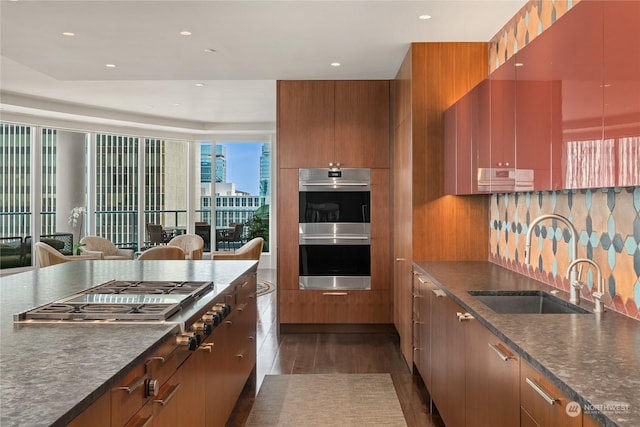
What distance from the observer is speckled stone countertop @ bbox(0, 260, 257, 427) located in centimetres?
111

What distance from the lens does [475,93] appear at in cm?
313

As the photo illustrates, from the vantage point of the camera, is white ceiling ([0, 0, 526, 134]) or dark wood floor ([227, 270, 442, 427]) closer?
white ceiling ([0, 0, 526, 134])

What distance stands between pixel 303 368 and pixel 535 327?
2.67m

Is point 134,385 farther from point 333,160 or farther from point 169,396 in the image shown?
point 333,160

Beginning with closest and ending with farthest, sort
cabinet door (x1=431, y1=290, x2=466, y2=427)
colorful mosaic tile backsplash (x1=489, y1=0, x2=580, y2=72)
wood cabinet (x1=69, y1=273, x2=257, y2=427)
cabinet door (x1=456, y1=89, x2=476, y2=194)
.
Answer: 1. wood cabinet (x1=69, y1=273, x2=257, y2=427)
2. cabinet door (x1=431, y1=290, x2=466, y2=427)
3. colorful mosaic tile backsplash (x1=489, y1=0, x2=580, y2=72)
4. cabinet door (x1=456, y1=89, x2=476, y2=194)

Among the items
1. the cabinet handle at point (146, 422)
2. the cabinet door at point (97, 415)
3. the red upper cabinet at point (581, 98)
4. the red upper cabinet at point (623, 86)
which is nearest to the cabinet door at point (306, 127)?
the red upper cabinet at point (581, 98)

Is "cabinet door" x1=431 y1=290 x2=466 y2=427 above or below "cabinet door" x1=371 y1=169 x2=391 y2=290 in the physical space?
below

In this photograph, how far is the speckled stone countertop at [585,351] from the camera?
1.17 metres

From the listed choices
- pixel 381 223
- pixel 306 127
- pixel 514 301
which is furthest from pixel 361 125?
pixel 514 301

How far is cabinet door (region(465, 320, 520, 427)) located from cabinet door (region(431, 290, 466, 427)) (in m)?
0.13

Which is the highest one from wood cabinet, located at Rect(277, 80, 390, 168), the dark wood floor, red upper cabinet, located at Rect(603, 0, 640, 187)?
wood cabinet, located at Rect(277, 80, 390, 168)

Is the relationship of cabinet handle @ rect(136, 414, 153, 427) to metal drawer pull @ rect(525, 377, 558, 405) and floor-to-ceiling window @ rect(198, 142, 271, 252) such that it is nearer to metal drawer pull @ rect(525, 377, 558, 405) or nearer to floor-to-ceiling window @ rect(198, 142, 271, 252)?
metal drawer pull @ rect(525, 377, 558, 405)

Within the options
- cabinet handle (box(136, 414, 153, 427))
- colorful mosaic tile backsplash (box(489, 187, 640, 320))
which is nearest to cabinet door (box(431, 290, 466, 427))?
colorful mosaic tile backsplash (box(489, 187, 640, 320))

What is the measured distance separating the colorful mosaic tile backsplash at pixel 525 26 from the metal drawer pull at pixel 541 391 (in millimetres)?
1860
